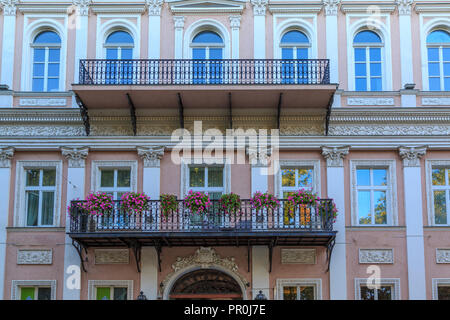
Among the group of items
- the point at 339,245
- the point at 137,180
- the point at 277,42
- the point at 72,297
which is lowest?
the point at 72,297

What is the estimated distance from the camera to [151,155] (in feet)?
54.7

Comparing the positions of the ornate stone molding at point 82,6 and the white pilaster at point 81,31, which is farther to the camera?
the ornate stone molding at point 82,6

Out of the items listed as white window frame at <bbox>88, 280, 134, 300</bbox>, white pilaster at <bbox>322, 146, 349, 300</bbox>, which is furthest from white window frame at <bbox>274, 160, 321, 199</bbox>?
white window frame at <bbox>88, 280, 134, 300</bbox>

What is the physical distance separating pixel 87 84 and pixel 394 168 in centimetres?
801

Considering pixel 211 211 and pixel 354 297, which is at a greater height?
pixel 211 211

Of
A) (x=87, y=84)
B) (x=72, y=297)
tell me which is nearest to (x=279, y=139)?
(x=87, y=84)

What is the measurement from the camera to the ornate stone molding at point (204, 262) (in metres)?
16.0

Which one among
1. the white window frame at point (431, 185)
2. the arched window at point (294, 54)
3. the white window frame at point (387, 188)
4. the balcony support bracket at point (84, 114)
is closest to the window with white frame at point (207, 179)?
the balcony support bracket at point (84, 114)

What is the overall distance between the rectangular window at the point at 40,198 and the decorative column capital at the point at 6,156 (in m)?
0.55

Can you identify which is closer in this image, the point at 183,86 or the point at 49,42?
the point at 183,86

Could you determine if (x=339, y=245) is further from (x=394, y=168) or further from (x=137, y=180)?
(x=137, y=180)

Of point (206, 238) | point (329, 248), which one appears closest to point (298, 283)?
point (329, 248)

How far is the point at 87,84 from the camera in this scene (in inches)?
623

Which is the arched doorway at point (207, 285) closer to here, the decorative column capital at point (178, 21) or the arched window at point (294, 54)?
the arched window at point (294, 54)
